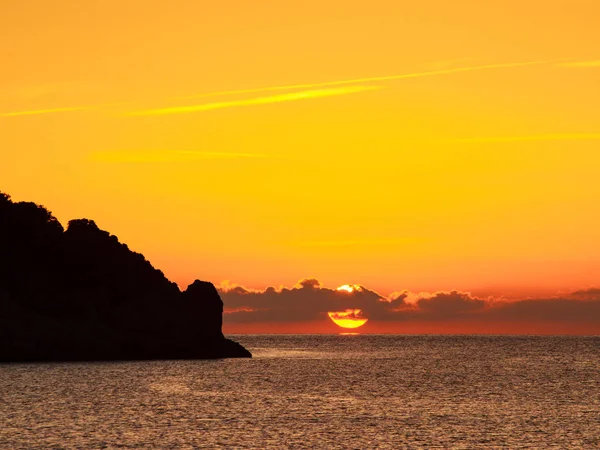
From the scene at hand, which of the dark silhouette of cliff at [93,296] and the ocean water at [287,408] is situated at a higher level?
the dark silhouette of cliff at [93,296]

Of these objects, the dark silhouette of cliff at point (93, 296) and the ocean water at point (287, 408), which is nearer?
the ocean water at point (287, 408)

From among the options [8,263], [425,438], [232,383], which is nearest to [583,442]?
[425,438]

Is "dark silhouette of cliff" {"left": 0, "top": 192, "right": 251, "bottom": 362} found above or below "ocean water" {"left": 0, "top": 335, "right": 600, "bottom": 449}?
above

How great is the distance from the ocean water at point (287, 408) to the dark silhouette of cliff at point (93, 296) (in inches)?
434

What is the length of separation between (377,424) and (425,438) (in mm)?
9676

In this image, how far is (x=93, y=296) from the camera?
562ft

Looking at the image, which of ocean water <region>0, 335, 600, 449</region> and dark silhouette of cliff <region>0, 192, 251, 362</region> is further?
dark silhouette of cliff <region>0, 192, 251, 362</region>

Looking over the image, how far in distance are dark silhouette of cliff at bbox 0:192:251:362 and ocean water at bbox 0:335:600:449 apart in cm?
1101

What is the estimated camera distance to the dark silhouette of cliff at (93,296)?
544 ft

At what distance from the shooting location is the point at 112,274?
17588 centimetres

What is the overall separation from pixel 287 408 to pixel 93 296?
283ft

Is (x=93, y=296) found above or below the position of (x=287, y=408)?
above

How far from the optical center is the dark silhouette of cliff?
165875 millimetres

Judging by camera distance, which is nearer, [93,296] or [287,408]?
[287,408]
